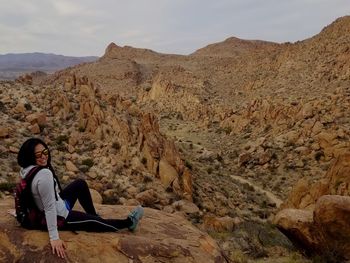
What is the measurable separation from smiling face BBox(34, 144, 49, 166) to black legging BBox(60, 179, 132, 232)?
0.76 meters

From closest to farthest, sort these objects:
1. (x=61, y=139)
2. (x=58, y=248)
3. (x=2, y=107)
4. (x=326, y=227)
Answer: (x=58, y=248) → (x=326, y=227) → (x=61, y=139) → (x=2, y=107)

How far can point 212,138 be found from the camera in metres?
35.3

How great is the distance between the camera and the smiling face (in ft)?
16.2

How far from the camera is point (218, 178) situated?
2117 cm

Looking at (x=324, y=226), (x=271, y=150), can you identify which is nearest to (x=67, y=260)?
(x=324, y=226)

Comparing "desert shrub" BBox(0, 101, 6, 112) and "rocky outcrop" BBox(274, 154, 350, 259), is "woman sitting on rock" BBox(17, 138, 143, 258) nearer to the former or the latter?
"rocky outcrop" BBox(274, 154, 350, 259)

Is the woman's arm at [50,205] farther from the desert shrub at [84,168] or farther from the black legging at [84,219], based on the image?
the desert shrub at [84,168]

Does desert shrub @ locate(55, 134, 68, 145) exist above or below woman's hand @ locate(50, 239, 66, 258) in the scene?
below

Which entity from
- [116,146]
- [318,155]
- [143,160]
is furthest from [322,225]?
[318,155]

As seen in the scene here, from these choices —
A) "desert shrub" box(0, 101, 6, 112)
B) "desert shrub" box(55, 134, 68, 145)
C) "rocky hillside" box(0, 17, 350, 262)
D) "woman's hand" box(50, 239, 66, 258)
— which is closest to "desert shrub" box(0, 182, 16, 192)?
"rocky hillside" box(0, 17, 350, 262)

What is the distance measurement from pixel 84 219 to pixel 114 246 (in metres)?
0.50

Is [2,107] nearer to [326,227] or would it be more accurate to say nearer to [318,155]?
[326,227]

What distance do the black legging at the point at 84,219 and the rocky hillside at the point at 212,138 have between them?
189 inches

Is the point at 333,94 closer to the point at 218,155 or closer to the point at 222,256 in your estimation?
the point at 218,155
